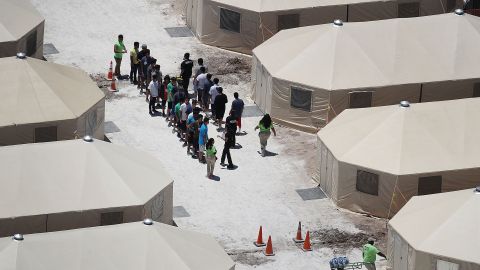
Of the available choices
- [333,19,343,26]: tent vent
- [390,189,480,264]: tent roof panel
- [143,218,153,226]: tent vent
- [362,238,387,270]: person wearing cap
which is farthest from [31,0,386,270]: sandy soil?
[333,19,343,26]: tent vent

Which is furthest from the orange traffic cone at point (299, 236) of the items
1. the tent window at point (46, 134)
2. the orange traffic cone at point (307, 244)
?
the tent window at point (46, 134)

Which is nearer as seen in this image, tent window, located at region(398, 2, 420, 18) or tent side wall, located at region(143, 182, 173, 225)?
tent side wall, located at region(143, 182, 173, 225)

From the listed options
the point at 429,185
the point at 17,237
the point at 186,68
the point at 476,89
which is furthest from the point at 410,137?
the point at 17,237

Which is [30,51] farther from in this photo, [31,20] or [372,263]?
[372,263]

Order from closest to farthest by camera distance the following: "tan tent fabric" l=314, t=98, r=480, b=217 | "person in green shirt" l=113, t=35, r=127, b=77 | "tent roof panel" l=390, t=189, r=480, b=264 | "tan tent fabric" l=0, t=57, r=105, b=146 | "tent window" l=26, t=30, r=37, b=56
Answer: "tent roof panel" l=390, t=189, r=480, b=264
"tan tent fabric" l=314, t=98, r=480, b=217
"tan tent fabric" l=0, t=57, r=105, b=146
"tent window" l=26, t=30, r=37, b=56
"person in green shirt" l=113, t=35, r=127, b=77

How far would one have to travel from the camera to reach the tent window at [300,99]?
57.3 meters

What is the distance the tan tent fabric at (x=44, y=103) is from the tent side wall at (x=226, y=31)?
848cm

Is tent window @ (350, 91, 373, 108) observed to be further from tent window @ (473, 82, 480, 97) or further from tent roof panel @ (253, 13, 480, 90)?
tent window @ (473, 82, 480, 97)

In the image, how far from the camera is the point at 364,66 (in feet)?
189

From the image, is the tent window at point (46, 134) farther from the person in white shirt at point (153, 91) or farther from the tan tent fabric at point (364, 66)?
the tan tent fabric at point (364, 66)

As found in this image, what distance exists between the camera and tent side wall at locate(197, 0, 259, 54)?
2454 inches

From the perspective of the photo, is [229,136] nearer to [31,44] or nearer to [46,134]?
[46,134]

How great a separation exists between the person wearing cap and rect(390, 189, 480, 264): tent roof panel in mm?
856

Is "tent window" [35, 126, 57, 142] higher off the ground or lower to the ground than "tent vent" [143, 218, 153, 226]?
higher
